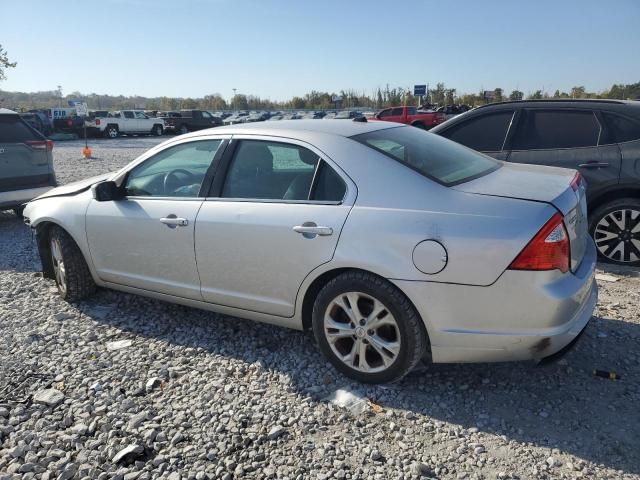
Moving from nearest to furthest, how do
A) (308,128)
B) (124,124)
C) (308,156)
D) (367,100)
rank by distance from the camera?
(308,156) → (308,128) → (124,124) → (367,100)

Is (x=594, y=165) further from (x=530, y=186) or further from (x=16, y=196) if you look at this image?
(x=16, y=196)

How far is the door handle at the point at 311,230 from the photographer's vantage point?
3076 millimetres

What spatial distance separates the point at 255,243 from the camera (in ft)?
11.0

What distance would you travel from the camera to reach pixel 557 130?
5.51 m

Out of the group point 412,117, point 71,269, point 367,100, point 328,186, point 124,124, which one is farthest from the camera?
point 367,100

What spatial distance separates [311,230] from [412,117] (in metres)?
24.2

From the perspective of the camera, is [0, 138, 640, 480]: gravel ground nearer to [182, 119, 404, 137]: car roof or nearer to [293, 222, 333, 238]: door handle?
[293, 222, 333, 238]: door handle

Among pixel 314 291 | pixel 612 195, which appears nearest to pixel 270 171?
pixel 314 291

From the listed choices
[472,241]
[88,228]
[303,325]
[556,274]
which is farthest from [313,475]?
[88,228]

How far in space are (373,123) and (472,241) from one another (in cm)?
152

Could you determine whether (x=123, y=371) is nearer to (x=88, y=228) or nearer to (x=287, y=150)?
(x=88, y=228)

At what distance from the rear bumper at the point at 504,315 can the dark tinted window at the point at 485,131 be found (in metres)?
3.18

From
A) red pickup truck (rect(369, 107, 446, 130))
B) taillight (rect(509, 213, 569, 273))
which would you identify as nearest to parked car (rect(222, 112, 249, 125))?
red pickup truck (rect(369, 107, 446, 130))

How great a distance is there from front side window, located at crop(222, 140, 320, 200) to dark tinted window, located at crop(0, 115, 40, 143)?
19.0ft
